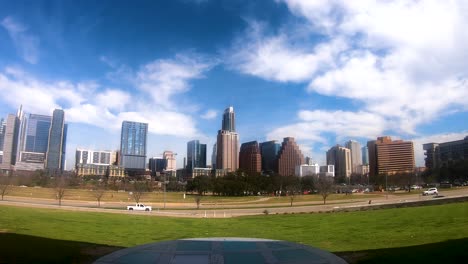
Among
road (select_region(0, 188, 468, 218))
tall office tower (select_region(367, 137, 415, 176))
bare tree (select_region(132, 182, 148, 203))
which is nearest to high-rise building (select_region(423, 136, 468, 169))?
tall office tower (select_region(367, 137, 415, 176))

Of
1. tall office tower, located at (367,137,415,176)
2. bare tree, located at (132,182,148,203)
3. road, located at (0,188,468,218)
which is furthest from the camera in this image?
tall office tower, located at (367,137,415,176)

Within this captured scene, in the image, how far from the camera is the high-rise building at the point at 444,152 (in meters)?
134

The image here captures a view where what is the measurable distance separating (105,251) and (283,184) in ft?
327

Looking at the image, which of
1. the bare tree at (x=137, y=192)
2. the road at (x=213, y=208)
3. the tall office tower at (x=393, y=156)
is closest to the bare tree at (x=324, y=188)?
the road at (x=213, y=208)

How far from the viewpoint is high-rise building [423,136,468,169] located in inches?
5290

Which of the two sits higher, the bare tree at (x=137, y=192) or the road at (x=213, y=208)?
the bare tree at (x=137, y=192)

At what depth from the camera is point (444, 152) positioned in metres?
145

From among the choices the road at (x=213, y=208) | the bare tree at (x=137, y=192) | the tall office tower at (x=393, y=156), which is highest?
the tall office tower at (x=393, y=156)

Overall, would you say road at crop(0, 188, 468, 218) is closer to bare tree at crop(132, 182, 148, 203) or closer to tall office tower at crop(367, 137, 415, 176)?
bare tree at crop(132, 182, 148, 203)

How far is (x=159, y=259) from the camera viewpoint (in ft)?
25.2

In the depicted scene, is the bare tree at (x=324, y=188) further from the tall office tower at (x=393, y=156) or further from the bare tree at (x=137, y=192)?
the tall office tower at (x=393, y=156)

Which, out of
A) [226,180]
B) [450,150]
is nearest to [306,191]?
[226,180]

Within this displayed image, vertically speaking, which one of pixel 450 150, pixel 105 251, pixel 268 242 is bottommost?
pixel 105 251

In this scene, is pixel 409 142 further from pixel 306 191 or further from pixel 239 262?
pixel 239 262
